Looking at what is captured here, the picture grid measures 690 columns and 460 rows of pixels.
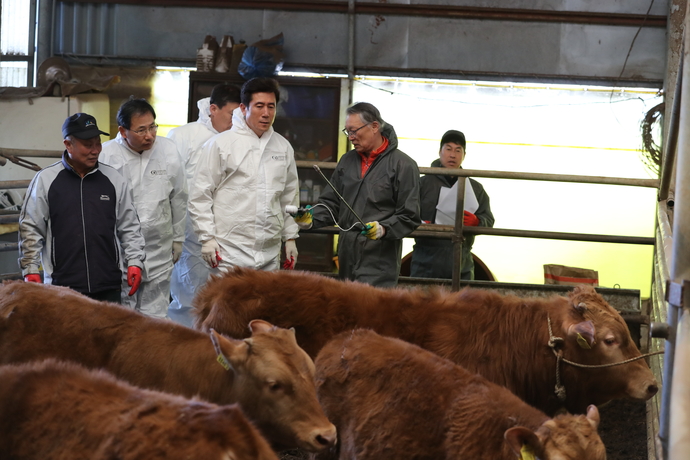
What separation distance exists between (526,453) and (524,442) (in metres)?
0.04

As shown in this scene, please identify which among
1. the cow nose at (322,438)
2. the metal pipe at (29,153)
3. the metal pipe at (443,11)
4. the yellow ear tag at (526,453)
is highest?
the metal pipe at (443,11)

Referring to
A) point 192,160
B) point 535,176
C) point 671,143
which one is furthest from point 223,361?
point 535,176

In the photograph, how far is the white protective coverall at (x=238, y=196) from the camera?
477cm

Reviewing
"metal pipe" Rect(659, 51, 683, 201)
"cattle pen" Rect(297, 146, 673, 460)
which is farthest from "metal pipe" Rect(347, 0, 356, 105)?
"metal pipe" Rect(659, 51, 683, 201)

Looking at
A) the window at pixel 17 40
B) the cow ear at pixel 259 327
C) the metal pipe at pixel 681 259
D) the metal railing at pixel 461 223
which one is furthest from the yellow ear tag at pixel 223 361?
the window at pixel 17 40

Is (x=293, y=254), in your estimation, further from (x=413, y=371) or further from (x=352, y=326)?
(x=413, y=371)

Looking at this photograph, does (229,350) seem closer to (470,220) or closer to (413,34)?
(470,220)

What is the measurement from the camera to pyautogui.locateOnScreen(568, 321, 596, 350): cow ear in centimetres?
361

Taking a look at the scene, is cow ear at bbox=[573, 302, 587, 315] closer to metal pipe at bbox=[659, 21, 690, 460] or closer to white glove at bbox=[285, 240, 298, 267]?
metal pipe at bbox=[659, 21, 690, 460]

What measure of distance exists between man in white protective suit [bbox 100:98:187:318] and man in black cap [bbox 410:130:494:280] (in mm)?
2094

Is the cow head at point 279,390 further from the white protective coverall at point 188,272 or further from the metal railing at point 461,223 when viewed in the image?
the metal railing at point 461,223

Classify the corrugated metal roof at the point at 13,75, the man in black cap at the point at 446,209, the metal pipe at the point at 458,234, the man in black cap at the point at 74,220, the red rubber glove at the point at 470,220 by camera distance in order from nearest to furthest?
the man in black cap at the point at 74,220 → the metal pipe at the point at 458,234 → the red rubber glove at the point at 470,220 → the man in black cap at the point at 446,209 → the corrugated metal roof at the point at 13,75

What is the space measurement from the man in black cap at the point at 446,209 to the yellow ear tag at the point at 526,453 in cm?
399

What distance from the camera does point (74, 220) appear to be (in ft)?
14.1
